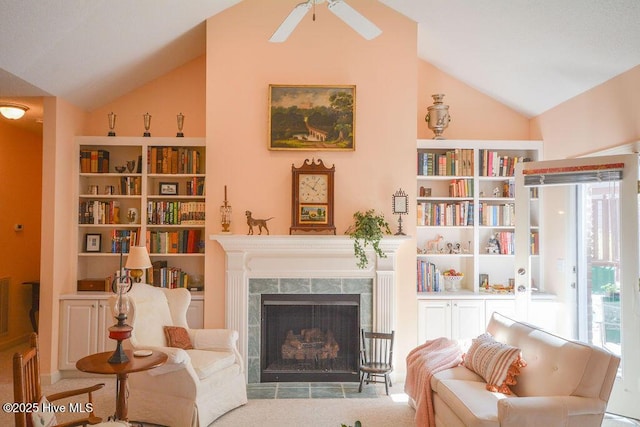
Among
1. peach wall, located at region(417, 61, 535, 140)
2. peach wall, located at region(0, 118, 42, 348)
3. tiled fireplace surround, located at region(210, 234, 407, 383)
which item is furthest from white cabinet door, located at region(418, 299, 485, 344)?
peach wall, located at region(0, 118, 42, 348)

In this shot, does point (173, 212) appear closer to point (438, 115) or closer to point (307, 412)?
point (307, 412)

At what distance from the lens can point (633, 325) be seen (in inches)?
153

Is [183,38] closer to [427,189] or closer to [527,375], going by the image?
[427,189]

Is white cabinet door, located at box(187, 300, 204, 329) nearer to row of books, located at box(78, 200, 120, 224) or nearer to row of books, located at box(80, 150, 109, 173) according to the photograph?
row of books, located at box(78, 200, 120, 224)

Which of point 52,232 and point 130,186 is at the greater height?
point 130,186

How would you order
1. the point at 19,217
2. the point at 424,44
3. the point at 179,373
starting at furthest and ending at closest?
the point at 19,217
the point at 424,44
the point at 179,373

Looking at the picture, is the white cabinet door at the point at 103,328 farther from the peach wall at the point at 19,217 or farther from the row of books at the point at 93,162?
the peach wall at the point at 19,217

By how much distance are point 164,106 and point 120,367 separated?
3435mm

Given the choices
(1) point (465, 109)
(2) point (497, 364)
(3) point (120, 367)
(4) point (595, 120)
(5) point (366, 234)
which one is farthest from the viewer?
(1) point (465, 109)

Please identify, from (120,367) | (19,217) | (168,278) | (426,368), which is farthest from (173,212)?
(426,368)

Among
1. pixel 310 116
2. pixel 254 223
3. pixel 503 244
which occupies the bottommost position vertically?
pixel 503 244

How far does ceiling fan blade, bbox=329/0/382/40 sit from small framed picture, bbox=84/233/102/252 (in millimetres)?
3946

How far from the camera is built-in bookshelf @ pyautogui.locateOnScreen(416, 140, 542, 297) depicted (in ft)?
18.1

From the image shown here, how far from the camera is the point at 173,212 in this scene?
542 cm
